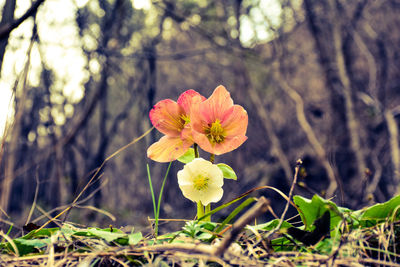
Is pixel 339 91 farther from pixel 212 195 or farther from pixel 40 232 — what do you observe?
pixel 40 232

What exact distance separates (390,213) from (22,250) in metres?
0.61

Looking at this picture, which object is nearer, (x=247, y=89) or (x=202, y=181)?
(x=202, y=181)

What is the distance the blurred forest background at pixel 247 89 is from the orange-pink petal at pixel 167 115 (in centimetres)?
194

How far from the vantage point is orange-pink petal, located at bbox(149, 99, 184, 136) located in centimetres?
71

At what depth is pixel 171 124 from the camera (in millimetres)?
714

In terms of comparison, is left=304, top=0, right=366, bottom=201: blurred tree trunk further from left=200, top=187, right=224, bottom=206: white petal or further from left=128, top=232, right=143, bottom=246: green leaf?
left=128, top=232, right=143, bottom=246: green leaf

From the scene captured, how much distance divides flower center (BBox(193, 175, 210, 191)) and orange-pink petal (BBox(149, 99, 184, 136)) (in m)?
0.10

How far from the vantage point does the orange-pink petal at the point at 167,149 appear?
2.28 feet

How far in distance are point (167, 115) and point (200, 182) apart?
0.15m

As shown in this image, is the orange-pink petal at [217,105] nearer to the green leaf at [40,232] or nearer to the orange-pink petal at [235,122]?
the orange-pink petal at [235,122]

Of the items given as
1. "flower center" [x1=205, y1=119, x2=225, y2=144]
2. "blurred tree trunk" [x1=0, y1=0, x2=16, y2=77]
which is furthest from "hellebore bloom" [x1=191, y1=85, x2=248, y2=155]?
"blurred tree trunk" [x1=0, y1=0, x2=16, y2=77]

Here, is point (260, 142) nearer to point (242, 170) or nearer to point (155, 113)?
point (242, 170)

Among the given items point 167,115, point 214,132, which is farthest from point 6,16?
point 214,132

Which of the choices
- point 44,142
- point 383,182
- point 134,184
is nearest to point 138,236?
point 383,182
